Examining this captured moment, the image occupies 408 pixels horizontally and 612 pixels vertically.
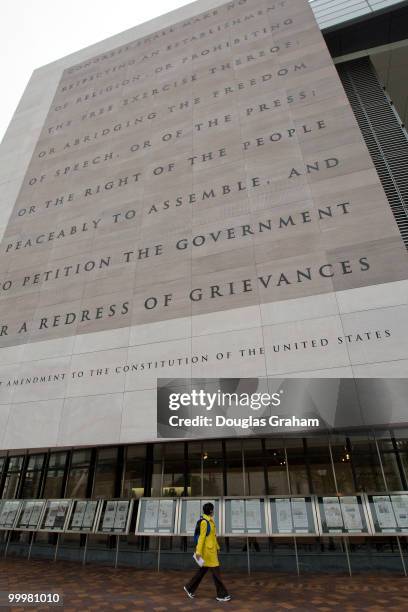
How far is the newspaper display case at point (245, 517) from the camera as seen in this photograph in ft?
25.9

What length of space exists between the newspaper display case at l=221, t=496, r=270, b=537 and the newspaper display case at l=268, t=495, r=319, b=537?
0.53ft

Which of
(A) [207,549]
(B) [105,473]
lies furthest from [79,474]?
(A) [207,549]

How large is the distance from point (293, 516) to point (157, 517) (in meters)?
2.91

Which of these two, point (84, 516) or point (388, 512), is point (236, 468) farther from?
point (84, 516)

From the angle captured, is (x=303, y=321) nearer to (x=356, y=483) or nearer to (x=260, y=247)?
(x=260, y=247)

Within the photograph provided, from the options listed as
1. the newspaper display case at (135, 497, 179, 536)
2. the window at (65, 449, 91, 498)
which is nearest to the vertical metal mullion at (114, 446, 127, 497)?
the window at (65, 449, 91, 498)

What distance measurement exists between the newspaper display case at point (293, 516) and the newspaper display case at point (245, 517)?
163 mm

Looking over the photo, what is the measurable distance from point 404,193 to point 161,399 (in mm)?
9761

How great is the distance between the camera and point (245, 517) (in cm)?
808

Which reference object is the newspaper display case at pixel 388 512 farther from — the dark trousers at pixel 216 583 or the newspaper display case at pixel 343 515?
the dark trousers at pixel 216 583

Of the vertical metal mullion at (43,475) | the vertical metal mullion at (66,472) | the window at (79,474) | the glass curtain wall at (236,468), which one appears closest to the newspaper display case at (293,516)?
the glass curtain wall at (236,468)

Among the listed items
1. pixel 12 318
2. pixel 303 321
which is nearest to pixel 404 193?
pixel 303 321

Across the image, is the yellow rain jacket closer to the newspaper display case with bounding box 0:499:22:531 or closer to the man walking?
the man walking

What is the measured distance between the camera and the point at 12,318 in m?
13.0
